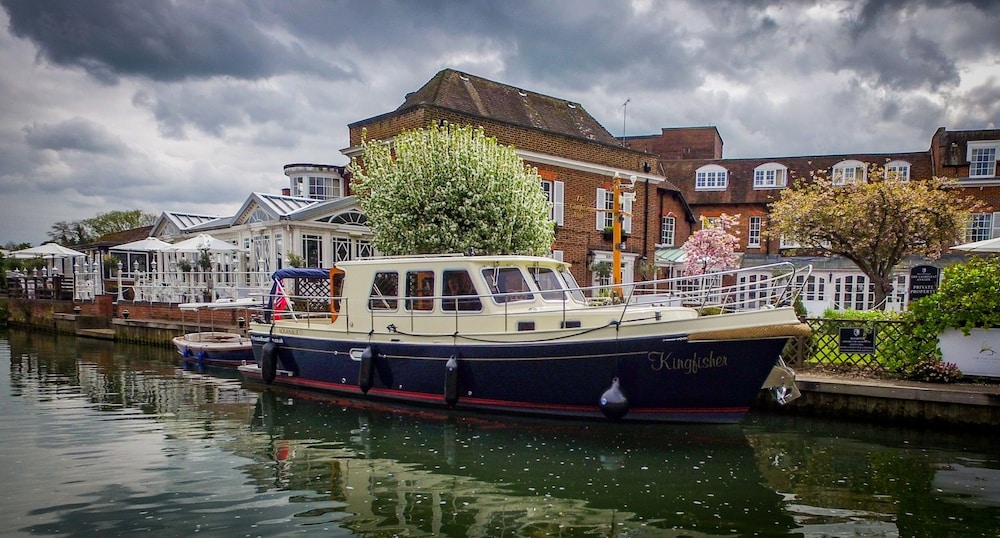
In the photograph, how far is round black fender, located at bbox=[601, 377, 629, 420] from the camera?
8750 millimetres

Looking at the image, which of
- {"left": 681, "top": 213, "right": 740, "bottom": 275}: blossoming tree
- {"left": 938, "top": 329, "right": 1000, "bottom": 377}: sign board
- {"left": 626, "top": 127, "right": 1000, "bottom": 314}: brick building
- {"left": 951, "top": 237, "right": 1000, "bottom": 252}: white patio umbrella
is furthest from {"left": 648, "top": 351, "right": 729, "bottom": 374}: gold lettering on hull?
{"left": 626, "top": 127, "right": 1000, "bottom": 314}: brick building

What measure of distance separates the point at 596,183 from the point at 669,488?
18178mm

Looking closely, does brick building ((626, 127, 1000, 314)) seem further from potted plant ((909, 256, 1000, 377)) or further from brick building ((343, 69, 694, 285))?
potted plant ((909, 256, 1000, 377))

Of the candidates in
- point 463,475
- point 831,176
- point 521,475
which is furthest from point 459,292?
point 831,176

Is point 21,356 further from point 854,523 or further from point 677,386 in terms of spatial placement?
point 854,523

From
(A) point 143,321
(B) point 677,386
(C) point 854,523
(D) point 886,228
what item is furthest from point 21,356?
(D) point 886,228

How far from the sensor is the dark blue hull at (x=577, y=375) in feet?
28.6

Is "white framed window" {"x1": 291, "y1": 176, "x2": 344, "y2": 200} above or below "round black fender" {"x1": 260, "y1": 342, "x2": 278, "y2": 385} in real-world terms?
above

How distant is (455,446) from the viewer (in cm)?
888

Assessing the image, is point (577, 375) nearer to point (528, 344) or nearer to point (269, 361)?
point (528, 344)

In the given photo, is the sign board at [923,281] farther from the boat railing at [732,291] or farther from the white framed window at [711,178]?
the white framed window at [711,178]

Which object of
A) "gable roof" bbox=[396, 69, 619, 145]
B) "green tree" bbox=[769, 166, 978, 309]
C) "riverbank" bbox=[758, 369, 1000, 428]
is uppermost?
"gable roof" bbox=[396, 69, 619, 145]

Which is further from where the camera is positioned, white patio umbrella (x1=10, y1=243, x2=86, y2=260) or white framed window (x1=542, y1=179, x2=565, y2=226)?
white patio umbrella (x1=10, y1=243, x2=86, y2=260)

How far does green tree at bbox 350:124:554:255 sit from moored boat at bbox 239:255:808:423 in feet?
8.91
